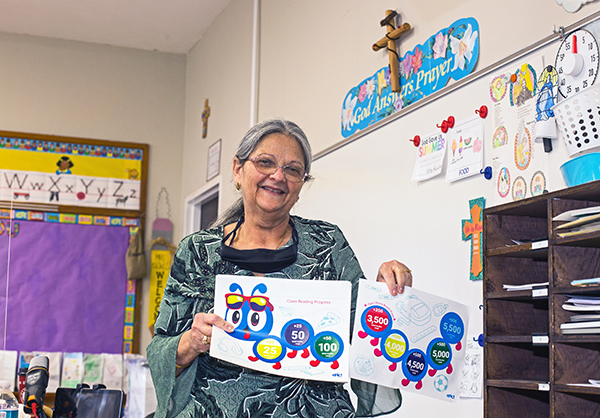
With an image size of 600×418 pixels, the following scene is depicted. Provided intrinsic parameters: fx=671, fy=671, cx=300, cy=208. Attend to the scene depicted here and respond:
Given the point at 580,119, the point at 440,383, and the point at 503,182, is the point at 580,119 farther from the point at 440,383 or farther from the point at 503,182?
the point at 440,383

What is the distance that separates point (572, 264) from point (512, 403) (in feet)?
1.21

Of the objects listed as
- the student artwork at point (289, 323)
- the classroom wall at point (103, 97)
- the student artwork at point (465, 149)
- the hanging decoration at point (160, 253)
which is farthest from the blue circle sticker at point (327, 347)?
the classroom wall at point (103, 97)

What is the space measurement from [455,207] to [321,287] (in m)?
0.74

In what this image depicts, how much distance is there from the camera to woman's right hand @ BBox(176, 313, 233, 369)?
4.41 ft

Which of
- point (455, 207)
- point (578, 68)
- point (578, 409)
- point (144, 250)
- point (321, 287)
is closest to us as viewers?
point (578, 409)

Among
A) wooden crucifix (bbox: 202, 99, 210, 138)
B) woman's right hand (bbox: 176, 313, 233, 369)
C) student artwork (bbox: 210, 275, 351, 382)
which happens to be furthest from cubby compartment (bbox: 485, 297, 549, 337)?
wooden crucifix (bbox: 202, 99, 210, 138)

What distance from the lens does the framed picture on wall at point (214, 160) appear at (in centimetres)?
436

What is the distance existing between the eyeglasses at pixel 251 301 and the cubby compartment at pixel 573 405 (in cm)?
58

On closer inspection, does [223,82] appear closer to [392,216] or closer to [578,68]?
[392,216]

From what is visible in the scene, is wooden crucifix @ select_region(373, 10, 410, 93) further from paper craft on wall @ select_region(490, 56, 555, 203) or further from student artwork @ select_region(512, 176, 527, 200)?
student artwork @ select_region(512, 176, 527, 200)

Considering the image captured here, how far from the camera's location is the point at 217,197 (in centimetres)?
462

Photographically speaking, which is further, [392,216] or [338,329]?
[392,216]

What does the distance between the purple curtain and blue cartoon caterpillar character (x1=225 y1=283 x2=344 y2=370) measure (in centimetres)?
368

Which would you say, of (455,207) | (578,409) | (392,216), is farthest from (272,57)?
(578,409)
